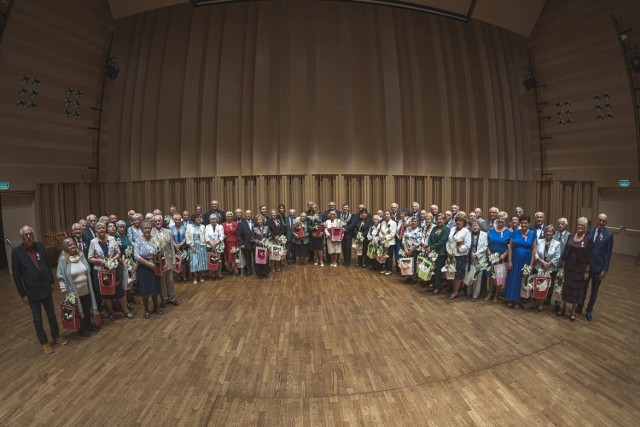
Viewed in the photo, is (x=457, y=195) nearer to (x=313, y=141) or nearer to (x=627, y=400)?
(x=313, y=141)

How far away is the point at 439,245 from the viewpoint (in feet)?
20.5

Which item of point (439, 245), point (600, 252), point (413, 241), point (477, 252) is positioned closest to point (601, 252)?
A: point (600, 252)

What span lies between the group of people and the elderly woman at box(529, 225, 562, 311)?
0.01 metres

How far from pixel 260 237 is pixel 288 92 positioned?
5.44m

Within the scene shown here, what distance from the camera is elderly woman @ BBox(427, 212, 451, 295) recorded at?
6.19 metres

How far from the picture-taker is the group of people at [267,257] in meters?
4.45

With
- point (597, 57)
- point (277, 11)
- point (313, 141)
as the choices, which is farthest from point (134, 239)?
point (597, 57)

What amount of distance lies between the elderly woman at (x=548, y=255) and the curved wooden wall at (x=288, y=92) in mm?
6418

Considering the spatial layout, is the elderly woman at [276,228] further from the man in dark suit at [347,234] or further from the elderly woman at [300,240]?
the man in dark suit at [347,234]

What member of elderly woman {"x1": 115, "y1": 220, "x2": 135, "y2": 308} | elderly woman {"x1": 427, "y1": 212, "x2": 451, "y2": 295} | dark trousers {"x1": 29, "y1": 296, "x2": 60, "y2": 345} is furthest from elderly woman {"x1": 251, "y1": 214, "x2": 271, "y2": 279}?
dark trousers {"x1": 29, "y1": 296, "x2": 60, "y2": 345}

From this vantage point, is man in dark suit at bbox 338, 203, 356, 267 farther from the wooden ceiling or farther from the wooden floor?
the wooden ceiling

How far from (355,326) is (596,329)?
350 cm

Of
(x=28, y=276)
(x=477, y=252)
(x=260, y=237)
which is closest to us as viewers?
(x=28, y=276)

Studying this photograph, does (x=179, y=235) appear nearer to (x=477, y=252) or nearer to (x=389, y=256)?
(x=389, y=256)
